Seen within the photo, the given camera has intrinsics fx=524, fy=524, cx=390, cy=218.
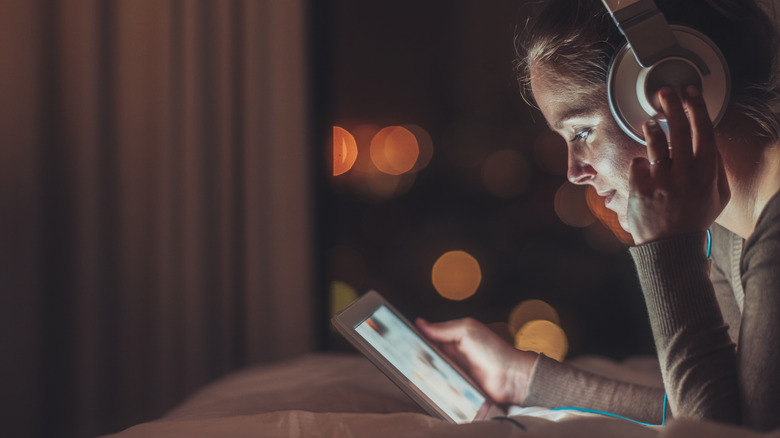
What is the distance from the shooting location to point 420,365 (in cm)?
83

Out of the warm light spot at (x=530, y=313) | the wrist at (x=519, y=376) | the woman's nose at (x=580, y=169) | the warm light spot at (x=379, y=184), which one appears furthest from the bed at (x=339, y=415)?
the warm light spot at (x=379, y=184)

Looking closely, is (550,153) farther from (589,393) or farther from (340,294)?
(589,393)

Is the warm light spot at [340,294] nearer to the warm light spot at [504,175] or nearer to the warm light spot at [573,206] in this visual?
the warm light spot at [504,175]

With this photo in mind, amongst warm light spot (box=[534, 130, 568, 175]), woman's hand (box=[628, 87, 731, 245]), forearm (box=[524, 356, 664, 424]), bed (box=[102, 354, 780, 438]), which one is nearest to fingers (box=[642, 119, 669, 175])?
woman's hand (box=[628, 87, 731, 245])

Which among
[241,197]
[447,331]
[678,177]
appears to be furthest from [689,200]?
[241,197]

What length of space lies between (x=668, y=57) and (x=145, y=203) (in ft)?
3.89

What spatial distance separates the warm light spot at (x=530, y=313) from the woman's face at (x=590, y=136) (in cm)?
97

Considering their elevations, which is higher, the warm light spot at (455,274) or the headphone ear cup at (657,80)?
the headphone ear cup at (657,80)

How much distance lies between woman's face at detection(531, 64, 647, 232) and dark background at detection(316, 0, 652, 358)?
923mm

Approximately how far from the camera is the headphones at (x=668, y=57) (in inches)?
24.6

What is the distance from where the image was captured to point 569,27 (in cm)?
76

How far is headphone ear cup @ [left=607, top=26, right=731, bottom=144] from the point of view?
0.63m

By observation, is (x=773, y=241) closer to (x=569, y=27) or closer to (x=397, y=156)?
(x=569, y=27)

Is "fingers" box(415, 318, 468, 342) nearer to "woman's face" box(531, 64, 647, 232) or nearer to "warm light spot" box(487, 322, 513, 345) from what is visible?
"woman's face" box(531, 64, 647, 232)
